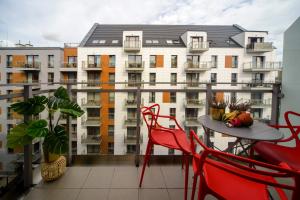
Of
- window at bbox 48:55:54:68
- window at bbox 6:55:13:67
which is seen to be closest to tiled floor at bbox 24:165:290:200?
window at bbox 48:55:54:68

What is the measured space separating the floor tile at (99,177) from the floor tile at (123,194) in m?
0.13

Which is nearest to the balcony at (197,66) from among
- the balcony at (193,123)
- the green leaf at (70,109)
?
the balcony at (193,123)

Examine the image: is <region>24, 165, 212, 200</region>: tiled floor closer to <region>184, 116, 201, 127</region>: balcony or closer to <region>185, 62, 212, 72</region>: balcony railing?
<region>184, 116, 201, 127</region>: balcony

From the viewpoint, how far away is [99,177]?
A: 1.81 metres

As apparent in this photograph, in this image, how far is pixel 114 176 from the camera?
1.82 metres

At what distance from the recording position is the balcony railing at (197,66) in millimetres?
14406

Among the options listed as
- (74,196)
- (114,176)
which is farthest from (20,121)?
(114,176)

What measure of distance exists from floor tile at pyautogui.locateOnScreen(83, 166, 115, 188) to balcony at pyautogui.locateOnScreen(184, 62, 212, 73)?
13434mm

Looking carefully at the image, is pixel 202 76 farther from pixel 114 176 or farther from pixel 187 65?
pixel 114 176

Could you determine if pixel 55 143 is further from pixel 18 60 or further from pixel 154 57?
pixel 18 60

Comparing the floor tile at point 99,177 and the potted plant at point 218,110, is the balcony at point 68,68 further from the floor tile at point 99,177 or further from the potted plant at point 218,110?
the potted plant at point 218,110

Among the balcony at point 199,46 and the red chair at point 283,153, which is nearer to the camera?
the red chair at point 283,153

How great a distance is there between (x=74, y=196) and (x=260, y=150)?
1.67 meters

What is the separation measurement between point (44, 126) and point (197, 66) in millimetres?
14402
